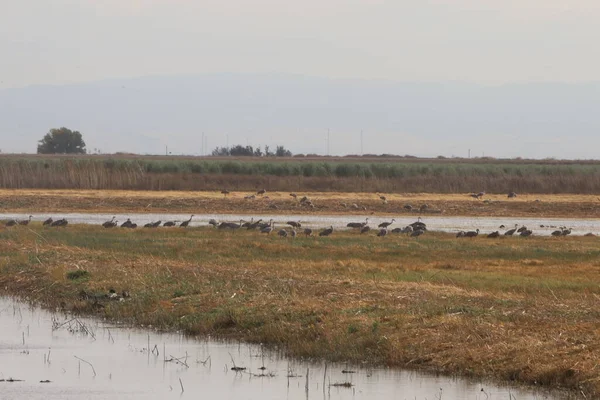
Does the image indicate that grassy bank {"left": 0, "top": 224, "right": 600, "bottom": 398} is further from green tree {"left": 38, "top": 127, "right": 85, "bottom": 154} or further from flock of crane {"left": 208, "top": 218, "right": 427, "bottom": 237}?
green tree {"left": 38, "top": 127, "right": 85, "bottom": 154}

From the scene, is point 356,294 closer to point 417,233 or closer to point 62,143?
point 417,233

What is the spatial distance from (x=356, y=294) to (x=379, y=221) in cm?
3062

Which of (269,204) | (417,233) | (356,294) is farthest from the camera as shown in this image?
(269,204)

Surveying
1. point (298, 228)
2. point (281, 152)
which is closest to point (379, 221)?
point (298, 228)

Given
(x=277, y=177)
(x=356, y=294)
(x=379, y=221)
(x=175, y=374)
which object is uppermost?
(x=277, y=177)

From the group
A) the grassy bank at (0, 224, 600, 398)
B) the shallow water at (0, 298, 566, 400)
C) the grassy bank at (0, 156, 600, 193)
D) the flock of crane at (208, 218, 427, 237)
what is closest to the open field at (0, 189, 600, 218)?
the grassy bank at (0, 156, 600, 193)

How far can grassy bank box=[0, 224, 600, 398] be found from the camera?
15875 millimetres

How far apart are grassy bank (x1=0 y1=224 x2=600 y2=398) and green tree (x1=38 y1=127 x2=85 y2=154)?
4852 inches

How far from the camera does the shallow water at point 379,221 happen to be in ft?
152

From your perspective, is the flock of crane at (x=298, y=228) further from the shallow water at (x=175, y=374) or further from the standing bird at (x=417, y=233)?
the shallow water at (x=175, y=374)

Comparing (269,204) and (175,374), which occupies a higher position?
(269,204)

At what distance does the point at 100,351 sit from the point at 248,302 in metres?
3.42

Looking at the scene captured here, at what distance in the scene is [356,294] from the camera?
20375mm

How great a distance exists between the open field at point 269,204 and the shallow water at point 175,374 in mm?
36318
